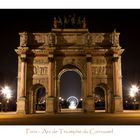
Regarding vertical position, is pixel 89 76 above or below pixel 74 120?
above

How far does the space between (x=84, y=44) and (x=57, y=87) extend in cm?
537

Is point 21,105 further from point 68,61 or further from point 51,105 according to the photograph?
point 68,61

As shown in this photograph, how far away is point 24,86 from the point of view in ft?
109

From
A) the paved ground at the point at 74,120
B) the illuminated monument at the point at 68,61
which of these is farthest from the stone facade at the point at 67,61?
the paved ground at the point at 74,120

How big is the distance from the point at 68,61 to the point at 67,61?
0.35 feet

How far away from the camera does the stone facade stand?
109ft

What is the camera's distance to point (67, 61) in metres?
33.9

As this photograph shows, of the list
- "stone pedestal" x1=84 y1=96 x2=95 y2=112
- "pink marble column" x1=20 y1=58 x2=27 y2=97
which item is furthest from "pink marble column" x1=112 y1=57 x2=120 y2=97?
"pink marble column" x1=20 y1=58 x2=27 y2=97

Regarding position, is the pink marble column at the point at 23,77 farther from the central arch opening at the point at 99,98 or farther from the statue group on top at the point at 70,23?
the central arch opening at the point at 99,98

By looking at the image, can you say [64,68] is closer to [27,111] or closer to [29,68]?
[29,68]

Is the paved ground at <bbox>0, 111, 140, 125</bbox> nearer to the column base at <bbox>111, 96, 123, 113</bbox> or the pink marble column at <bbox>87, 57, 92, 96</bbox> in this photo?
the column base at <bbox>111, 96, 123, 113</bbox>

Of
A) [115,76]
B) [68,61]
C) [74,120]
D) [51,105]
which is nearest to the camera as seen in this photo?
[74,120]

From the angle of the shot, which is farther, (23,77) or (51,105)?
(23,77)

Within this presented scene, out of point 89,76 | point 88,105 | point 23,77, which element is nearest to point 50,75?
point 23,77
